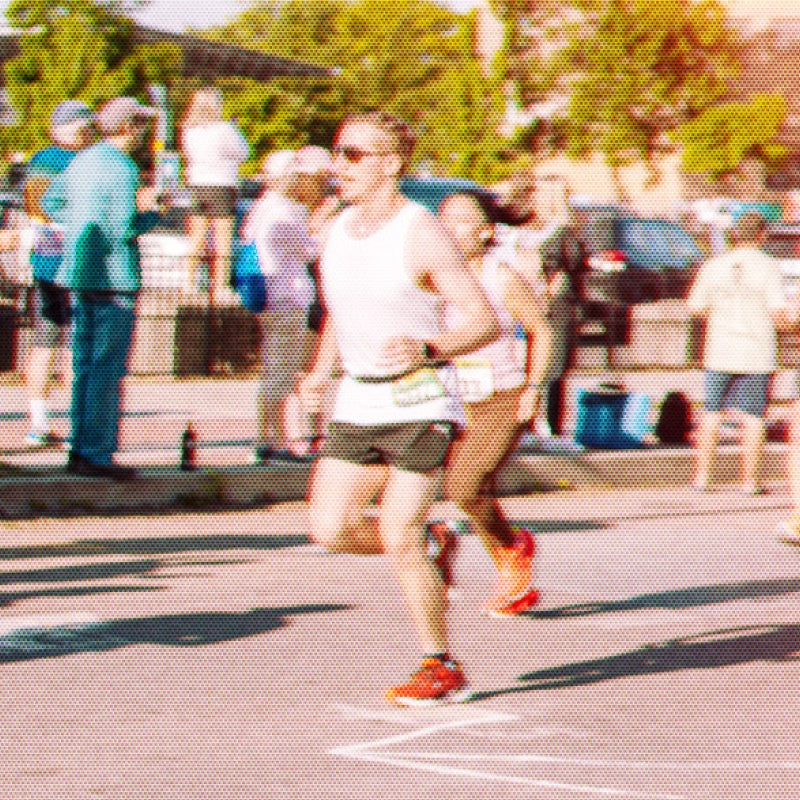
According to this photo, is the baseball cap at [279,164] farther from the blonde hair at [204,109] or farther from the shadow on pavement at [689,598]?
the blonde hair at [204,109]

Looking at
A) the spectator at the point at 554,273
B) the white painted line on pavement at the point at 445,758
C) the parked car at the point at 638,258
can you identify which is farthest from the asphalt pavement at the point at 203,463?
the white painted line on pavement at the point at 445,758

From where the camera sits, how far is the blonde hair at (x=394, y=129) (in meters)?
5.93

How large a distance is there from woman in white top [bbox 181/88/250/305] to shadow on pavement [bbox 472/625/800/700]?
861 centimetres

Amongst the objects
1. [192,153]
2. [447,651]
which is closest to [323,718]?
[447,651]

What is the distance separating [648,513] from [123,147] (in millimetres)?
3478

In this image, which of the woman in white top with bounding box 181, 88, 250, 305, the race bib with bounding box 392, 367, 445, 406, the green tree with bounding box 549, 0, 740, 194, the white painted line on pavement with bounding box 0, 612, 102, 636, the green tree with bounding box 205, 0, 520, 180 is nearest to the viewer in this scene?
the race bib with bounding box 392, 367, 445, 406

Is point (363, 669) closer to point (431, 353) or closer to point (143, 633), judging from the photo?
point (143, 633)

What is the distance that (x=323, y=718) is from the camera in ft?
18.8

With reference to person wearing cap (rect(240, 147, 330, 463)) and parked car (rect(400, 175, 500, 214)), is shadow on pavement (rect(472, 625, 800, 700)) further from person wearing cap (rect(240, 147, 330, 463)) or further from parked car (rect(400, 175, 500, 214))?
parked car (rect(400, 175, 500, 214))

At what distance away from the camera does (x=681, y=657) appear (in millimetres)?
6898

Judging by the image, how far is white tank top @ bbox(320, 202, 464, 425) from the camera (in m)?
5.86

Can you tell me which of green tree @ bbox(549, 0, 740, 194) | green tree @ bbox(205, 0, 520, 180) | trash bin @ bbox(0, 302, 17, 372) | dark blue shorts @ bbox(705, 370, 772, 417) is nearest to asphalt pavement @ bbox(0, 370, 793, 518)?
trash bin @ bbox(0, 302, 17, 372)

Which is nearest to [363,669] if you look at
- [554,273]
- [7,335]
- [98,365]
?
[98,365]

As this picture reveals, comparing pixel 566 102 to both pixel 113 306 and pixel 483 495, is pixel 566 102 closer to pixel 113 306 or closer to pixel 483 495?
pixel 113 306
